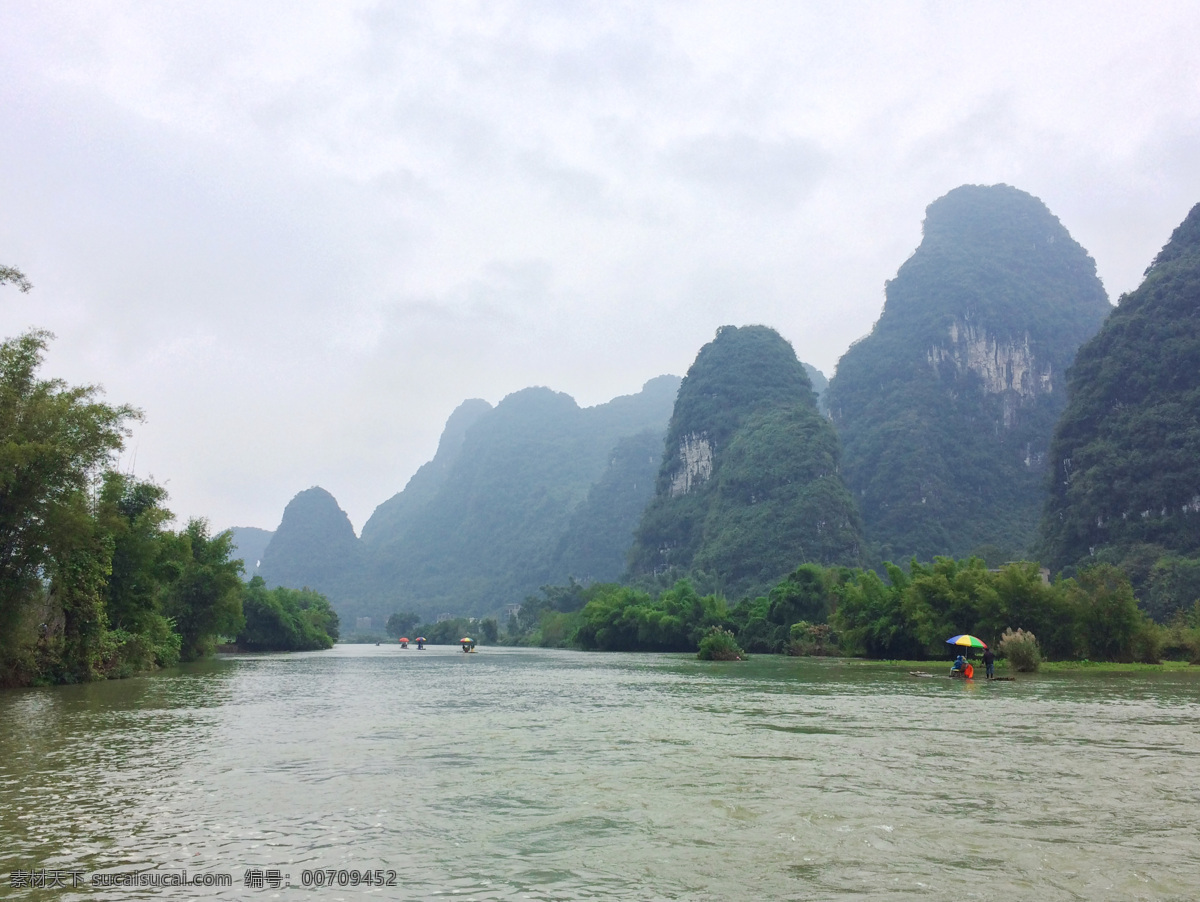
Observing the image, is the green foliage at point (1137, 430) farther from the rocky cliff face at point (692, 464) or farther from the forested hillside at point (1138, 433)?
the rocky cliff face at point (692, 464)

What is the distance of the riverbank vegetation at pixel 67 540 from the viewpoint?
75.3ft

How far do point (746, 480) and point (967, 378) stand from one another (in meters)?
55.4

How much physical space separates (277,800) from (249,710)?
11615 mm

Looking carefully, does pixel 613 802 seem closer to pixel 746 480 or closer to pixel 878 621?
pixel 878 621

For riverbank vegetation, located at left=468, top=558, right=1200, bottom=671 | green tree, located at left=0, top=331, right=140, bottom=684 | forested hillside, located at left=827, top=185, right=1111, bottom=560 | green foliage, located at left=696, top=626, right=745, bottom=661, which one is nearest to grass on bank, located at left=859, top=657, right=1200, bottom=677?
riverbank vegetation, located at left=468, top=558, right=1200, bottom=671

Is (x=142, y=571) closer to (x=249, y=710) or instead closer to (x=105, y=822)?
(x=249, y=710)

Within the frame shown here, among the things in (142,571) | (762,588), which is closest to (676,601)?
(762,588)

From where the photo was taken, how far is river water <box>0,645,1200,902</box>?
644 cm

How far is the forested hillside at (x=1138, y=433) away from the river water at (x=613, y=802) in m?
72.9

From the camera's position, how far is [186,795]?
9.45m

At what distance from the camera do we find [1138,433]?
87.6 metres

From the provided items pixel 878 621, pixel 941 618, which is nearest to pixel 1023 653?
pixel 941 618

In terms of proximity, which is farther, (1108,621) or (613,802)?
(1108,621)

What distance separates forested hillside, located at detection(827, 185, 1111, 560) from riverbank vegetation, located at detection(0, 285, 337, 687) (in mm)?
105814
